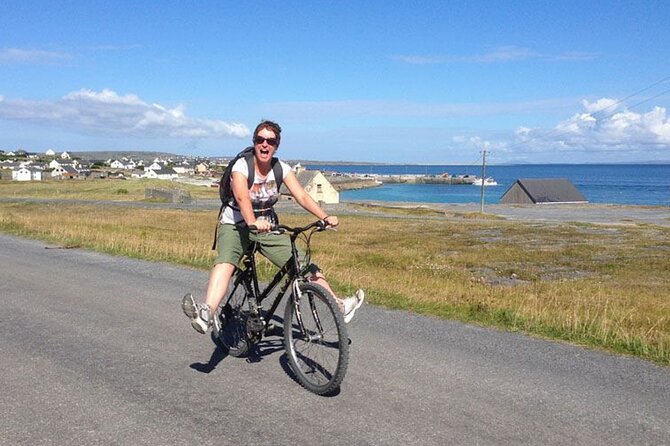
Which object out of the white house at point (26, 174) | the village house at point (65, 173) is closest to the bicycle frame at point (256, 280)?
the white house at point (26, 174)

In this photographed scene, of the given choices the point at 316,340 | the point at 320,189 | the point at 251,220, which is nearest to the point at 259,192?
the point at 251,220

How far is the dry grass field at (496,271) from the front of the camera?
7.27 metres

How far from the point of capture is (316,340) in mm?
4980

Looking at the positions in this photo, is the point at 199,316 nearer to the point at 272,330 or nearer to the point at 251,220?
the point at 272,330

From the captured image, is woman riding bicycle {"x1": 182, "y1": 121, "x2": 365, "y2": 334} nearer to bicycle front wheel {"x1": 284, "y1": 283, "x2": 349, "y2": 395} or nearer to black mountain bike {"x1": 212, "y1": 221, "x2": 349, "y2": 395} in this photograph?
black mountain bike {"x1": 212, "y1": 221, "x2": 349, "y2": 395}

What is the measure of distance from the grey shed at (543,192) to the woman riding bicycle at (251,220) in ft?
397

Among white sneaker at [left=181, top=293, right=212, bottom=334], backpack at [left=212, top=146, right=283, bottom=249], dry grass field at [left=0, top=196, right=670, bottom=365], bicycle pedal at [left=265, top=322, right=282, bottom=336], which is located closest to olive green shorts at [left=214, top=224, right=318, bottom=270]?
backpack at [left=212, top=146, right=283, bottom=249]

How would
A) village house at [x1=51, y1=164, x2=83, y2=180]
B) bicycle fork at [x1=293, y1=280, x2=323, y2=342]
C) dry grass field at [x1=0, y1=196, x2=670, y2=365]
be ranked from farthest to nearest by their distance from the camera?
village house at [x1=51, y1=164, x2=83, y2=180], dry grass field at [x1=0, y1=196, x2=670, y2=365], bicycle fork at [x1=293, y1=280, x2=323, y2=342]

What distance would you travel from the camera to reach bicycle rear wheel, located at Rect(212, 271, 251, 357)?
18.5 feet

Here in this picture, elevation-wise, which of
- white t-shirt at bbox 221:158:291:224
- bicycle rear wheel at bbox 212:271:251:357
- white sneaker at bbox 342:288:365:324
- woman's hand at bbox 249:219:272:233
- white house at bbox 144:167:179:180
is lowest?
white house at bbox 144:167:179:180

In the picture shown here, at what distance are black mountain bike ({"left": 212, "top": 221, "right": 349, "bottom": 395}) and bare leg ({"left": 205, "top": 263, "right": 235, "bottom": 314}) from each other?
0.18 meters

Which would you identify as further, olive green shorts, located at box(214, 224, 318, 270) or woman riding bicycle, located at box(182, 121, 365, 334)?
olive green shorts, located at box(214, 224, 318, 270)

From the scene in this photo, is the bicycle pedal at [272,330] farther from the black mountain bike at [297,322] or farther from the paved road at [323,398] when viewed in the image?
the paved road at [323,398]

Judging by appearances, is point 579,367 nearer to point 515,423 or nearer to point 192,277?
point 515,423
